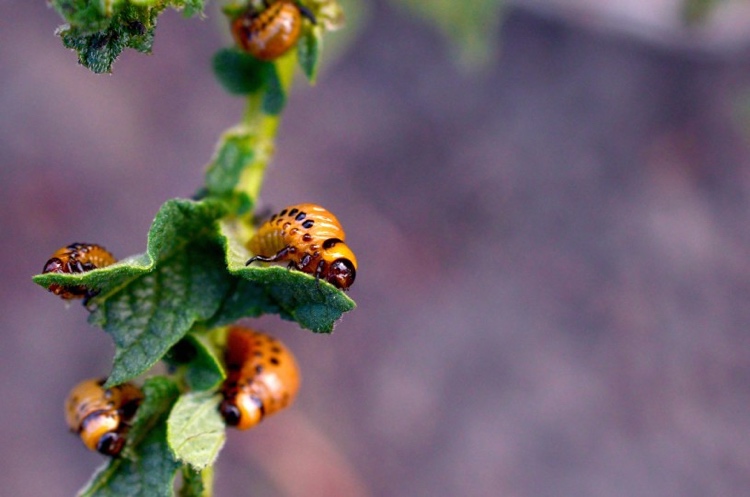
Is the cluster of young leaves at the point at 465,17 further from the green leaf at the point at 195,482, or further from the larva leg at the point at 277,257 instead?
the green leaf at the point at 195,482

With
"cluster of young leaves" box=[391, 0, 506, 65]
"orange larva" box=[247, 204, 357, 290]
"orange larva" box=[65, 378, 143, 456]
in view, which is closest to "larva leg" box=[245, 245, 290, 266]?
"orange larva" box=[247, 204, 357, 290]

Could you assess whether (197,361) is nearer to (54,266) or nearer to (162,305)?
(162,305)

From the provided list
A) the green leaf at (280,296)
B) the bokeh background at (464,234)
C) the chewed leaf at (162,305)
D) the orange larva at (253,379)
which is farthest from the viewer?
the bokeh background at (464,234)

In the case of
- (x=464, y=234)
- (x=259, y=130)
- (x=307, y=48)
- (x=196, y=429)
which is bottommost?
(x=196, y=429)

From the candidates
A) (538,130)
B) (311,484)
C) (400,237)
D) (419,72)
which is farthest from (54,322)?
(538,130)

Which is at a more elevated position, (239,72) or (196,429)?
(239,72)

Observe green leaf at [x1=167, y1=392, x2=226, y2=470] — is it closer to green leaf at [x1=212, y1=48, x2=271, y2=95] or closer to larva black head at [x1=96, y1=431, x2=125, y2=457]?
larva black head at [x1=96, y1=431, x2=125, y2=457]

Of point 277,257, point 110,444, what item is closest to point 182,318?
point 277,257

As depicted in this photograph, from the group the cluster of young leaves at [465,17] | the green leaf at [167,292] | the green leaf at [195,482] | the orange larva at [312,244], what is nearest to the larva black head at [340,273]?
the orange larva at [312,244]
